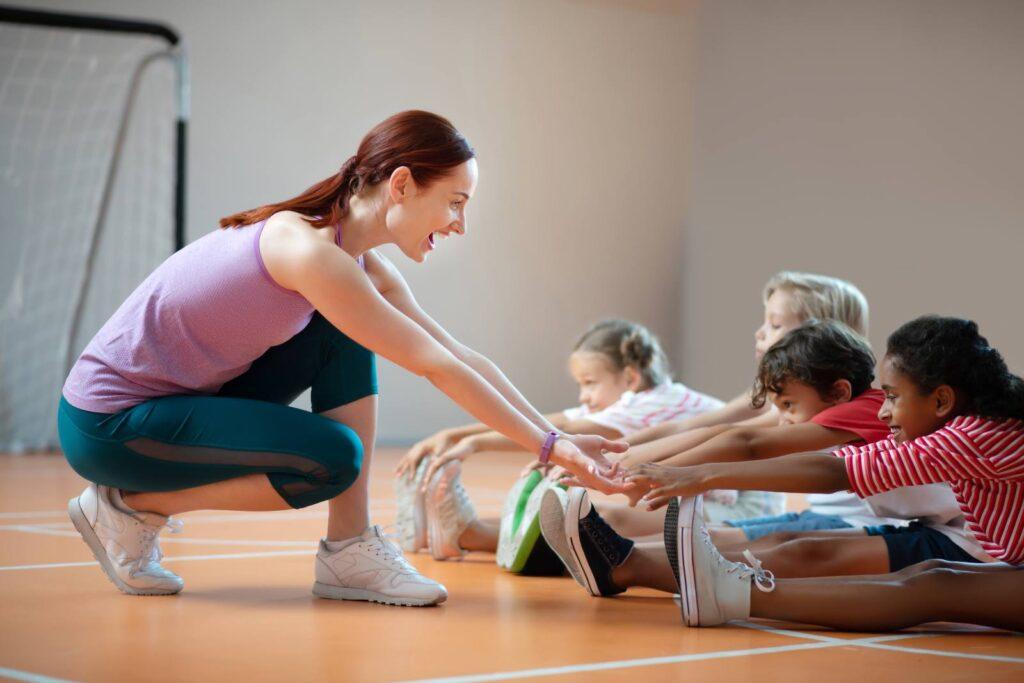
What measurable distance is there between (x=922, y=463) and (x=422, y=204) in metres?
0.83

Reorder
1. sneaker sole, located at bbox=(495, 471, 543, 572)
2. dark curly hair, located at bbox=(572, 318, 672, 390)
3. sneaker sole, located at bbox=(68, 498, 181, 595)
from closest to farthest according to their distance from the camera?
sneaker sole, located at bbox=(68, 498, 181, 595)
sneaker sole, located at bbox=(495, 471, 543, 572)
dark curly hair, located at bbox=(572, 318, 672, 390)

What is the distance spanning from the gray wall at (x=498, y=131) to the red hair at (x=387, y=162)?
4312 mm

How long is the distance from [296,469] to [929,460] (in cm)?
93

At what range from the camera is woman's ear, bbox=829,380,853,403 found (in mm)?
2143

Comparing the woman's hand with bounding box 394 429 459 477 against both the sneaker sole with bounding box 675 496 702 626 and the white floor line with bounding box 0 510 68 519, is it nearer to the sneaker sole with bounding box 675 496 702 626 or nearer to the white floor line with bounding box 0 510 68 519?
the sneaker sole with bounding box 675 496 702 626

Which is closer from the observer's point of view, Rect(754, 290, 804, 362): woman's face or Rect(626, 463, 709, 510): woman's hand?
Rect(626, 463, 709, 510): woman's hand

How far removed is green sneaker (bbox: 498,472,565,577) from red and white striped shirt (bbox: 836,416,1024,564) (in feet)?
2.17

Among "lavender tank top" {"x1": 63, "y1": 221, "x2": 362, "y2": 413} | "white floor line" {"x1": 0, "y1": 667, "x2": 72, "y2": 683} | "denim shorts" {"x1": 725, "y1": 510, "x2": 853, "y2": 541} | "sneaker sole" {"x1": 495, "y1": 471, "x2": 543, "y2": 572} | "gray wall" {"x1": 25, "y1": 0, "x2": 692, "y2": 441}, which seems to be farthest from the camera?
"gray wall" {"x1": 25, "y1": 0, "x2": 692, "y2": 441}

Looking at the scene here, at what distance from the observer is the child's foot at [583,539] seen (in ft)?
6.41

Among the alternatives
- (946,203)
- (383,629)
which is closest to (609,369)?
(383,629)

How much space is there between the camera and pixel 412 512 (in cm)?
262

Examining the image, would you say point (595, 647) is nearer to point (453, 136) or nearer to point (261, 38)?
Result: point (453, 136)

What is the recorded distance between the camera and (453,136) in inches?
74.6

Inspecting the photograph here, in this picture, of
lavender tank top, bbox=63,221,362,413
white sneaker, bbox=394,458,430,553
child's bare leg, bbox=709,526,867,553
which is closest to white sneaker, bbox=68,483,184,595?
lavender tank top, bbox=63,221,362,413
